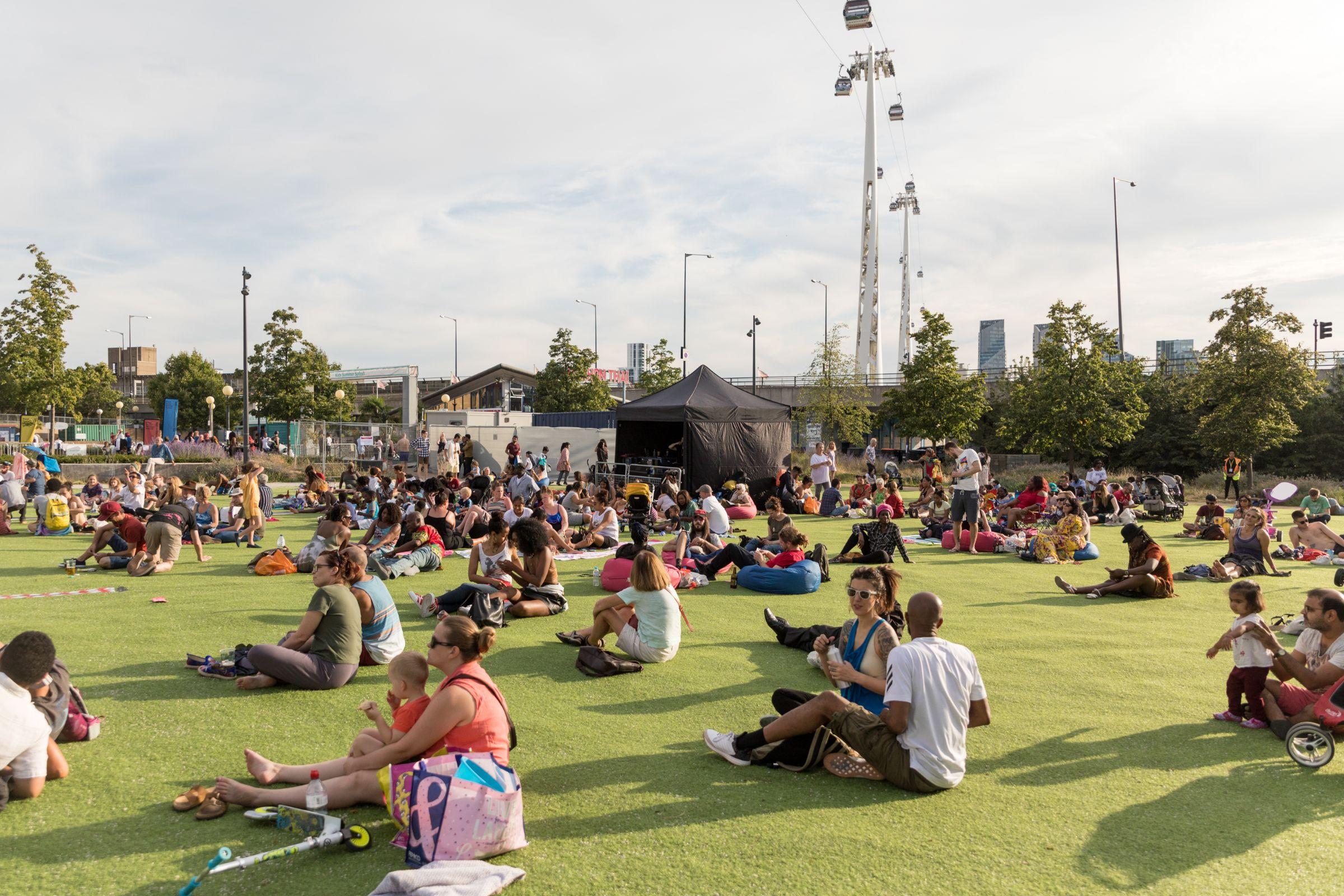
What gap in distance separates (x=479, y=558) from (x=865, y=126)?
45874 millimetres

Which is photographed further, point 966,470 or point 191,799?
point 966,470

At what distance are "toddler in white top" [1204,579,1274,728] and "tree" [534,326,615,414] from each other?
47438 millimetres

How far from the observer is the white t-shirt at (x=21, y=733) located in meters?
4.02

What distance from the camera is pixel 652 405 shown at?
70.4 feet

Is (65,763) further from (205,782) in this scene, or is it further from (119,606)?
(119,606)

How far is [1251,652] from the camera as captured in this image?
5566 mm

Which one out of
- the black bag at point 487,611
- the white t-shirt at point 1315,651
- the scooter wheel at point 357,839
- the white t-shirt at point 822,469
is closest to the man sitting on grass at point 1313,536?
the white t-shirt at point 1315,651

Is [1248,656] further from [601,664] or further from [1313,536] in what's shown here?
[1313,536]

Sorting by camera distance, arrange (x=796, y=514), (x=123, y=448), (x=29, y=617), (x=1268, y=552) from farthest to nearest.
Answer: (x=123, y=448) → (x=796, y=514) → (x=1268, y=552) → (x=29, y=617)

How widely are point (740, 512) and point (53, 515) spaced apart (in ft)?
42.4

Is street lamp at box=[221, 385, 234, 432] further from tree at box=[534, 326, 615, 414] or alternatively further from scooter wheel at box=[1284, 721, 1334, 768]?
scooter wheel at box=[1284, 721, 1334, 768]

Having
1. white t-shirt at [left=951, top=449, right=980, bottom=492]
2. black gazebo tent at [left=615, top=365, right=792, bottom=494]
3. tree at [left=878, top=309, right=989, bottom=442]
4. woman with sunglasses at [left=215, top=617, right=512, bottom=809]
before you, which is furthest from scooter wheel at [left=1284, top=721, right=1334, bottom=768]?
tree at [left=878, top=309, right=989, bottom=442]

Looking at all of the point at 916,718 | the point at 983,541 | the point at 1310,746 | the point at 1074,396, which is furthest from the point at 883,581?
the point at 1074,396

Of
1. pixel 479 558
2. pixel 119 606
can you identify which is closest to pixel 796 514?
pixel 479 558
